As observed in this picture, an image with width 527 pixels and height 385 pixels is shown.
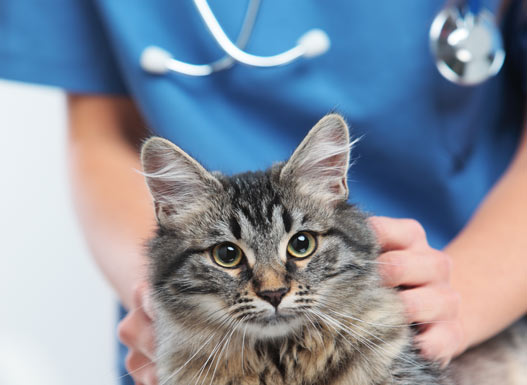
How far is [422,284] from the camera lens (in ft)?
2.96

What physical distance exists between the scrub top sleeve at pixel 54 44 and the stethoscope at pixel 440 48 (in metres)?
0.20

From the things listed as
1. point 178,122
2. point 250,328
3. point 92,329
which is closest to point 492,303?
point 250,328

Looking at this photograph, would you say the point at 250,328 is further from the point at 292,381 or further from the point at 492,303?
the point at 492,303

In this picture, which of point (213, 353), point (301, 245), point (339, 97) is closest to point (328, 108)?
point (339, 97)

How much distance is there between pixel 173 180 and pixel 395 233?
1.06 feet

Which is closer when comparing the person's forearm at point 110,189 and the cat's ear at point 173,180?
the cat's ear at point 173,180

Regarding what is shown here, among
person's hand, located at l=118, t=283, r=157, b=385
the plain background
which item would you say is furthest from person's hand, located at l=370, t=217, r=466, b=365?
the plain background

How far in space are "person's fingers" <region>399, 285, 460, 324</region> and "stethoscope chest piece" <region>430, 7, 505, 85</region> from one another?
14.9 inches

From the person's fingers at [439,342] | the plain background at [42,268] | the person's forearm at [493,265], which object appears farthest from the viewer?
the plain background at [42,268]

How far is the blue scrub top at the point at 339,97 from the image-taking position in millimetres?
1160

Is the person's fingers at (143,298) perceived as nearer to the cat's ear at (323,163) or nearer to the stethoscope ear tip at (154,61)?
the cat's ear at (323,163)

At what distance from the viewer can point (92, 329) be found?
2029 millimetres

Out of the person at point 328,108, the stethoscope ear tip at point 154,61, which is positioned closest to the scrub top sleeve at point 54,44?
the person at point 328,108

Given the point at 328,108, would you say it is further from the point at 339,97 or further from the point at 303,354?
the point at 303,354
